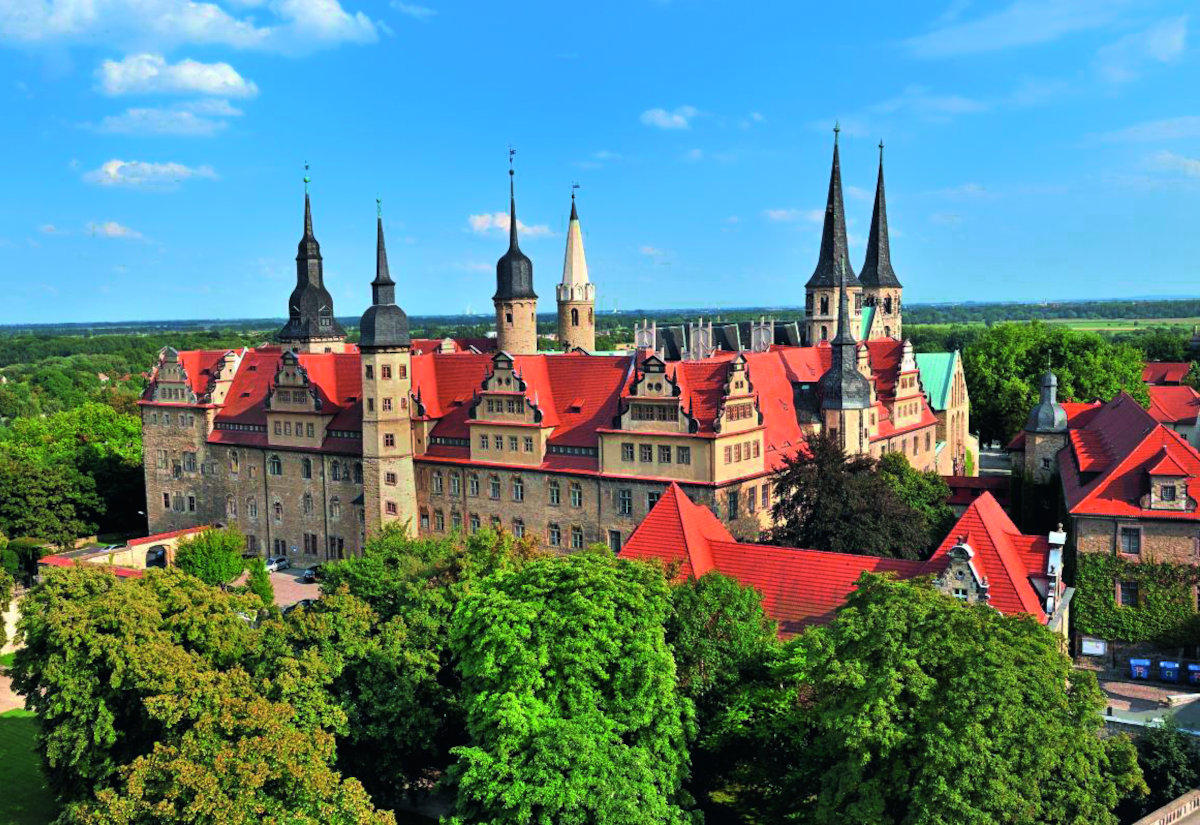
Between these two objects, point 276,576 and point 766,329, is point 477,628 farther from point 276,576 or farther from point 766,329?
point 766,329

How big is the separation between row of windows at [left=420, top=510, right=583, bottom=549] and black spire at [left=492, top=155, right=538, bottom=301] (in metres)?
16.2

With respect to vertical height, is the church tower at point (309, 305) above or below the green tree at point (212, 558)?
above

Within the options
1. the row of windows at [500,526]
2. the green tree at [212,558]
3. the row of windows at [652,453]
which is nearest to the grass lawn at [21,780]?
the green tree at [212,558]

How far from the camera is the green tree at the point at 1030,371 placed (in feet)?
253

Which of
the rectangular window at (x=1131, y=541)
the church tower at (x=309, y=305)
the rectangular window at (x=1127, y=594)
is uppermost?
the church tower at (x=309, y=305)

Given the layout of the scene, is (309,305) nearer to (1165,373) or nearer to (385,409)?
(385,409)

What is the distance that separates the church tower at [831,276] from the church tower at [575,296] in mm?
17481

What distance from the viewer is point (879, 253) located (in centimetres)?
8700

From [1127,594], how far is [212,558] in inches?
1571

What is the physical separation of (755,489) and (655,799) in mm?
25078

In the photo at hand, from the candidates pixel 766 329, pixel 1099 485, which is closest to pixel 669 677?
pixel 1099 485

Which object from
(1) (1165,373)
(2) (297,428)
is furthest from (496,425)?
(1) (1165,373)

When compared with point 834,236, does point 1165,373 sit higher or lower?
lower

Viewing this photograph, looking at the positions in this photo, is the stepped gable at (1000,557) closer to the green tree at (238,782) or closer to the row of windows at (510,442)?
the green tree at (238,782)
